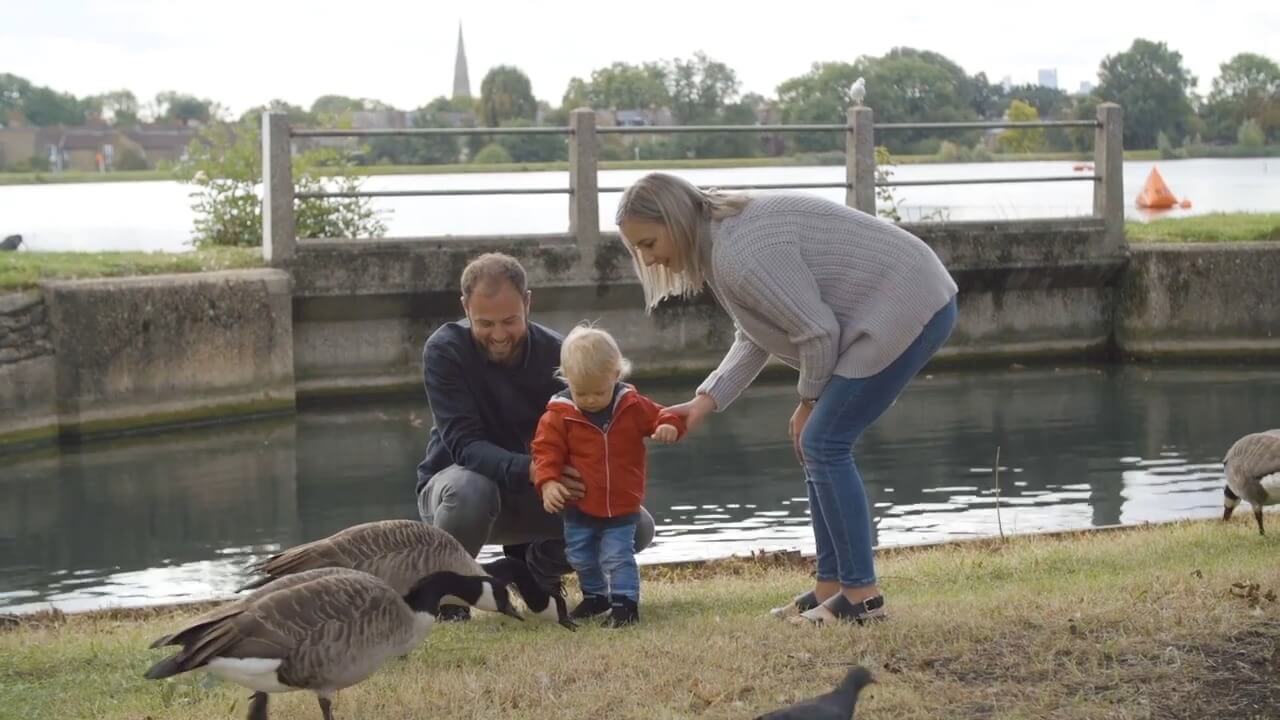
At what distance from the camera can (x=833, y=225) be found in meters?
5.77

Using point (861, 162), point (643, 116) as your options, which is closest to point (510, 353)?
point (861, 162)

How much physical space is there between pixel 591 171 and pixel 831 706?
1299 cm

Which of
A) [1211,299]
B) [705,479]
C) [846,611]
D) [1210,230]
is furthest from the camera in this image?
[1210,230]

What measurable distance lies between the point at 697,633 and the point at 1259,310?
13992mm

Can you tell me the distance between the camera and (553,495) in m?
6.17

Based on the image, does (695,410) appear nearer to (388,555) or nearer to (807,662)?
(807,662)

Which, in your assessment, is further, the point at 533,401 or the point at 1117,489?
the point at 1117,489

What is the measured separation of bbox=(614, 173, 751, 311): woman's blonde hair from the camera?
5637 mm

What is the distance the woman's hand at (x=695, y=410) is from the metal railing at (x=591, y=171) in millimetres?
8781

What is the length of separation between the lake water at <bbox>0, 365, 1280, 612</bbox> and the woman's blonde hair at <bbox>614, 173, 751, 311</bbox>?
4.24 m

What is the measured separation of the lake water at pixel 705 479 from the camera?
10.5 meters

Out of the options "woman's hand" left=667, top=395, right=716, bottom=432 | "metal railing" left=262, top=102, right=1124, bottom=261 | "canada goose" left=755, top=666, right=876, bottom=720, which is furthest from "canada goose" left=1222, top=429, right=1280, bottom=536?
"metal railing" left=262, top=102, right=1124, bottom=261

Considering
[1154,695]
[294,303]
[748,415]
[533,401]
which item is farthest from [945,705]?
[294,303]

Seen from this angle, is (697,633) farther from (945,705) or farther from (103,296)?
(103,296)
